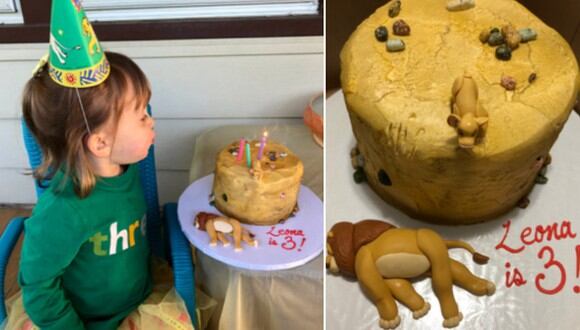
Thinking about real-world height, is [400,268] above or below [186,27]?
below

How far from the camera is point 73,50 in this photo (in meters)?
0.64

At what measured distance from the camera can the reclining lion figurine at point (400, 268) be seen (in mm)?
770

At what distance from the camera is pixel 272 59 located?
1.13 m

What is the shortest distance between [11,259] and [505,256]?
3.54ft

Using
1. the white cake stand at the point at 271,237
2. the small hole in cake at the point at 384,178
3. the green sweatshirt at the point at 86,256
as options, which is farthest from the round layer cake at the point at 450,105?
the green sweatshirt at the point at 86,256

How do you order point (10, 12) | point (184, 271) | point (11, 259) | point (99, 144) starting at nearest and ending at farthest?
point (99, 144)
point (184, 271)
point (10, 12)
point (11, 259)

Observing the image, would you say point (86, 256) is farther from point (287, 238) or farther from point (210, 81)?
point (210, 81)

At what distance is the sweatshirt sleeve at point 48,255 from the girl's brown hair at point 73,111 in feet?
0.14

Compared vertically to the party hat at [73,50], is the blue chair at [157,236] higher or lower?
lower

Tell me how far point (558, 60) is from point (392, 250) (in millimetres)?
345

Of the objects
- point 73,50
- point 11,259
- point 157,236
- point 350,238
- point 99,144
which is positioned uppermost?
point 73,50

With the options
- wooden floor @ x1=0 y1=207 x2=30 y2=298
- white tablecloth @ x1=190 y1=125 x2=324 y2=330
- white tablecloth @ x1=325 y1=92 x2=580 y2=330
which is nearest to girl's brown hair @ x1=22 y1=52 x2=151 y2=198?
white tablecloth @ x1=190 y1=125 x2=324 y2=330

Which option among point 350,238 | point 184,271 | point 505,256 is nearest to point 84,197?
point 184,271

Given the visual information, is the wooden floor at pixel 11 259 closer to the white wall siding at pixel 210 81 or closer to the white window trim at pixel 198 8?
the white wall siding at pixel 210 81
